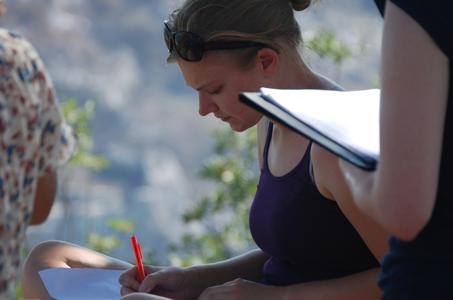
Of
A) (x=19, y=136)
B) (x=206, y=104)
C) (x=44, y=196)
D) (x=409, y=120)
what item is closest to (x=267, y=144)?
(x=206, y=104)

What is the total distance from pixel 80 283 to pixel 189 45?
59 cm

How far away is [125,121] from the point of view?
21.8 feet

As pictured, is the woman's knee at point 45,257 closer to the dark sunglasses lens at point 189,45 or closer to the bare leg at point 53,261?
the bare leg at point 53,261

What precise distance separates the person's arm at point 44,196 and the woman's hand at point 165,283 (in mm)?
741

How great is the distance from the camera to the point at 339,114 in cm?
171

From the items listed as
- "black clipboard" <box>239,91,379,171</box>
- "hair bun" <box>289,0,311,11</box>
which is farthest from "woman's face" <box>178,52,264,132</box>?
"black clipboard" <box>239,91,379,171</box>

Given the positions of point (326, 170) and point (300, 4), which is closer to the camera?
point (326, 170)

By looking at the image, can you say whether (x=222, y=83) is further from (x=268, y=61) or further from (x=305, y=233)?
(x=305, y=233)

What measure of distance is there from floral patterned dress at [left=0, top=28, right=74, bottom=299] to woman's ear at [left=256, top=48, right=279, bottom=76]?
74 centimetres

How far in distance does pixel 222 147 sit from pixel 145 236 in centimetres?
110

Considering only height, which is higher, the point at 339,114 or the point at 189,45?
the point at 189,45

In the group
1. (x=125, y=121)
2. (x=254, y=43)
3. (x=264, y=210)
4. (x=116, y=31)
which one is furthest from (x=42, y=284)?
(x=116, y=31)

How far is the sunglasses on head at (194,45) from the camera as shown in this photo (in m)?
2.51

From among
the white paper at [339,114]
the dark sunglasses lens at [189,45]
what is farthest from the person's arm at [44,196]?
the white paper at [339,114]
